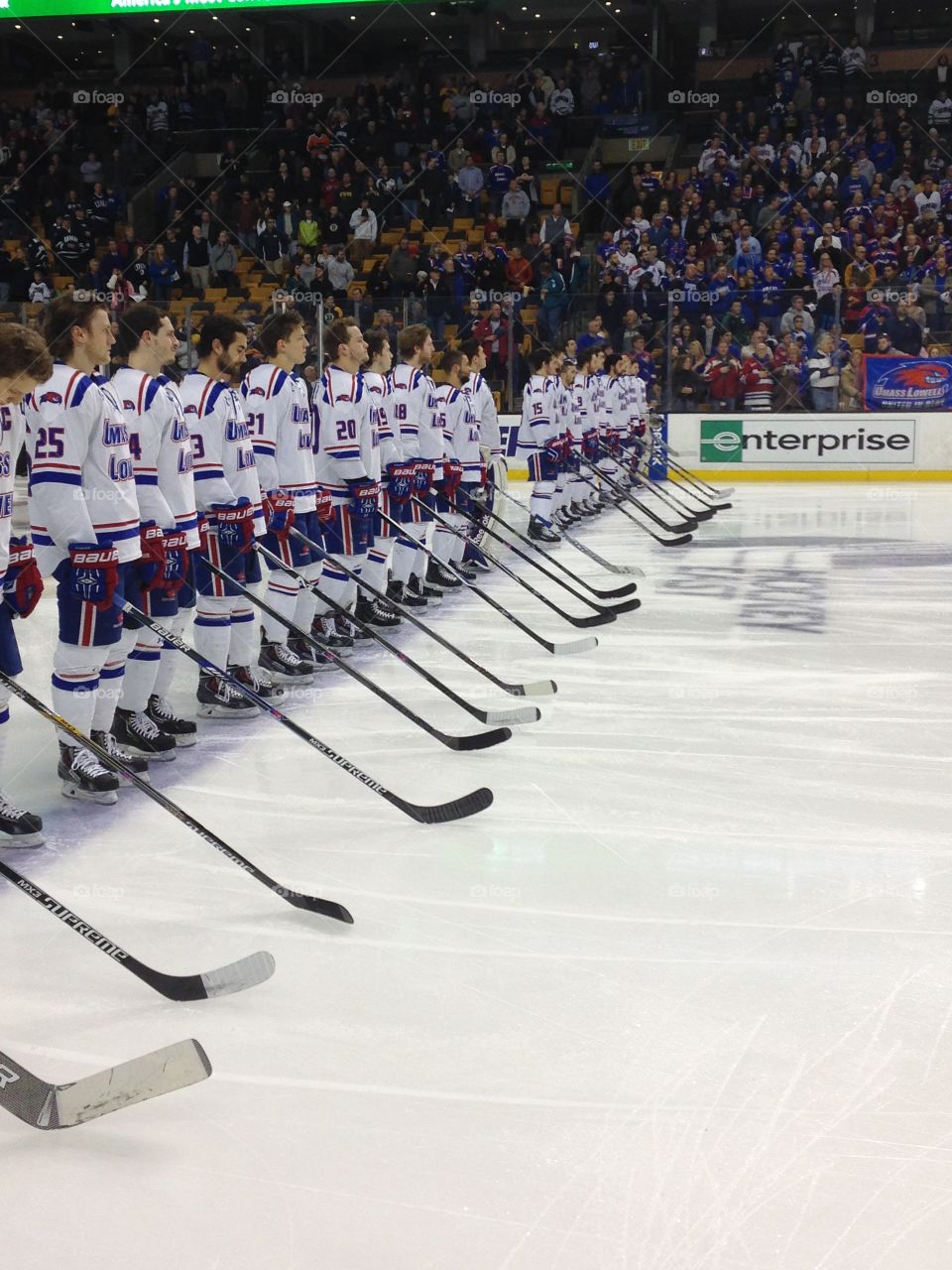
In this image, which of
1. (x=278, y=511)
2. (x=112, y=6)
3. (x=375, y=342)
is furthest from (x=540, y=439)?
(x=112, y=6)

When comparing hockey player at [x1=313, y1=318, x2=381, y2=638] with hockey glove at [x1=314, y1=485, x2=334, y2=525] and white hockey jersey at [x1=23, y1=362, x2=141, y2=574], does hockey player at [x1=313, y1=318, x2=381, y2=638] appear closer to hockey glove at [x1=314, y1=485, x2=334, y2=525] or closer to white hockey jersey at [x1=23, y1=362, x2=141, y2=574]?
hockey glove at [x1=314, y1=485, x2=334, y2=525]

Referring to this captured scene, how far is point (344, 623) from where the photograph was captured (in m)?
5.58

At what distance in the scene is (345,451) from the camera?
Result: 17.5 feet

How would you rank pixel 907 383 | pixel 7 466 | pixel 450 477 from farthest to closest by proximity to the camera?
pixel 907 383
pixel 450 477
pixel 7 466

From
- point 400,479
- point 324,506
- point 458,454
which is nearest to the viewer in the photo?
point 324,506

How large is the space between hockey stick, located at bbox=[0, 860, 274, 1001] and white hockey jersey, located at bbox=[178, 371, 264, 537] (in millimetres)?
2027

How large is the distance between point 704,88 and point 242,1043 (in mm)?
18282

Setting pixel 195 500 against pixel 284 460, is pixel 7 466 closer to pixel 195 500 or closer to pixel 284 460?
pixel 195 500

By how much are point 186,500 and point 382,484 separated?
1.90 m

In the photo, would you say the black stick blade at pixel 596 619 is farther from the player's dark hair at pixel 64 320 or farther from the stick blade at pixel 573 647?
the player's dark hair at pixel 64 320

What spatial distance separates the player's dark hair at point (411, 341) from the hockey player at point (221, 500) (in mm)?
2084

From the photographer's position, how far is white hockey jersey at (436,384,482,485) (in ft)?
21.9

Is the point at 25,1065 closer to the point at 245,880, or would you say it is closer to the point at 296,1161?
the point at 296,1161

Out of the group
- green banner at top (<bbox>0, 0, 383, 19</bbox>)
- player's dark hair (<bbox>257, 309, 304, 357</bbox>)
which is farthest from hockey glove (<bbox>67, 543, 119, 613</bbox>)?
green banner at top (<bbox>0, 0, 383, 19</bbox>)
